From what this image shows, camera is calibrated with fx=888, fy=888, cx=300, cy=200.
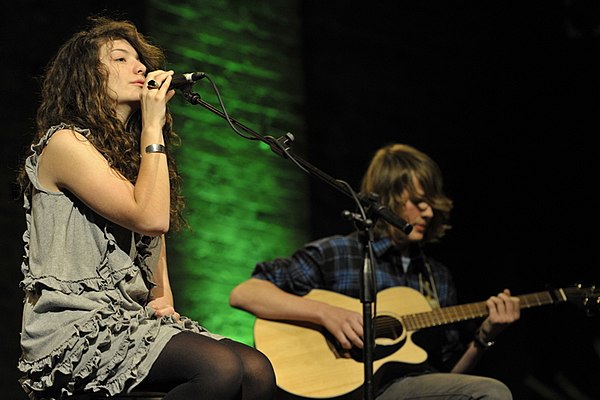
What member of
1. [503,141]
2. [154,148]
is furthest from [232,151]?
[154,148]

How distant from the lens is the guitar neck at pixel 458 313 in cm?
351

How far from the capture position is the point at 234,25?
4.35m

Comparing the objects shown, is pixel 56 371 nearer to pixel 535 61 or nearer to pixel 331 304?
pixel 331 304

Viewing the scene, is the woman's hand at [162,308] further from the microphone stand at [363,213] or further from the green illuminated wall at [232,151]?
the green illuminated wall at [232,151]

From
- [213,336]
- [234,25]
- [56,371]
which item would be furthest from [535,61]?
[56,371]

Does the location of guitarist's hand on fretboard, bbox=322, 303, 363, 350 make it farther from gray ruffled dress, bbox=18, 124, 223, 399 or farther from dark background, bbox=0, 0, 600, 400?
dark background, bbox=0, 0, 600, 400

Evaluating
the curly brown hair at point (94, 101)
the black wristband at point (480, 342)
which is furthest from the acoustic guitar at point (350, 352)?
the curly brown hair at point (94, 101)

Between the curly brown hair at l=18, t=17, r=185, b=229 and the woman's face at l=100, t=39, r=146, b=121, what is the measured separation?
18 millimetres

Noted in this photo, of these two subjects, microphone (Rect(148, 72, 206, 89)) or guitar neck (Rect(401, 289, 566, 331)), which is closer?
microphone (Rect(148, 72, 206, 89))

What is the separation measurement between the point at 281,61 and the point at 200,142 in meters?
0.67

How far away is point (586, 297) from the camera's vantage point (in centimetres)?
354

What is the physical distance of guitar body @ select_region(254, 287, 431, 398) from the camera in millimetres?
3279

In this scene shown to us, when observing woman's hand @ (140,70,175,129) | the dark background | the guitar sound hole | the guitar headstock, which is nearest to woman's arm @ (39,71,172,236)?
woman's hand @ (140,70,175,129)

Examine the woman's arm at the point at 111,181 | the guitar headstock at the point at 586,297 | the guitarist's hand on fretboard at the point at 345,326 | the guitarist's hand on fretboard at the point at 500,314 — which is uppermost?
the woman's arm at the point at 111,181
